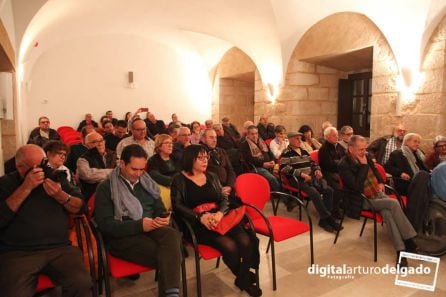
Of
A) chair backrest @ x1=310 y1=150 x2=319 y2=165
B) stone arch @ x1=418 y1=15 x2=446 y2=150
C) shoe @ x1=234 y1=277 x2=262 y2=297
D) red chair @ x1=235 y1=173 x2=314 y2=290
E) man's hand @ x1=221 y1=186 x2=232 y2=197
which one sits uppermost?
stone arch @ x1=418 y1=15 x2=446 y2=150

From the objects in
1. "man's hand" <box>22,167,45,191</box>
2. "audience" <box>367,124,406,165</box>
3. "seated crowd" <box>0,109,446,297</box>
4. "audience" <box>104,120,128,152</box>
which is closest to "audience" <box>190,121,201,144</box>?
"audience" <box>104,120,128,152</box>

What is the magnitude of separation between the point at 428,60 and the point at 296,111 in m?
2.83

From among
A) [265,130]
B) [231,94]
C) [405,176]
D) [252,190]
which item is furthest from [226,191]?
[231,94]

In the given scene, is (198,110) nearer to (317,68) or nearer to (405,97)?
(317,68)

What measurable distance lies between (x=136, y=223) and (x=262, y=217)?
3.26ft

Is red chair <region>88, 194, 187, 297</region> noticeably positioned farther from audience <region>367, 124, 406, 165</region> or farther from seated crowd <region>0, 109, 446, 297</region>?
audience <region>367, 124, 406, 165</region>

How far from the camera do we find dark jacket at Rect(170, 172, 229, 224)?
7.45 ft

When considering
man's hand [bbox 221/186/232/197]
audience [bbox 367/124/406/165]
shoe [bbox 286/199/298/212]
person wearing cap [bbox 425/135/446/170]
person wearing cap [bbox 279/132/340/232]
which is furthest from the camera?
audience [bbox 367/124/406/165]

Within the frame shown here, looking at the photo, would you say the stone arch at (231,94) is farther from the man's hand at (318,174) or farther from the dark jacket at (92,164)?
the dark jacket at (92,164)

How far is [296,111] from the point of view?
721 centimetres

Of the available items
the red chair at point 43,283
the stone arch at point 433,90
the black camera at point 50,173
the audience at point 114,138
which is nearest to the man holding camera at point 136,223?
the black camera at point 50,173

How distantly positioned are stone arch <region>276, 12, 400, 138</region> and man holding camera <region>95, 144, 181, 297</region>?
15.0 ft

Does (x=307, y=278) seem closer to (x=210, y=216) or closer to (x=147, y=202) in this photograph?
(x=210, y=216)

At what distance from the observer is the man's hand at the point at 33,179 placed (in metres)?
1.83
